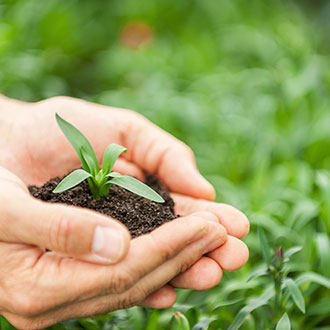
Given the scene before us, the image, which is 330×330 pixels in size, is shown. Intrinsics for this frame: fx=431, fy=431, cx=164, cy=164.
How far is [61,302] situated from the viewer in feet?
3.42

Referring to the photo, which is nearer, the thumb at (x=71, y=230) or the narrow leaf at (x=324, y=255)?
the thumb at (x=71, y=230)

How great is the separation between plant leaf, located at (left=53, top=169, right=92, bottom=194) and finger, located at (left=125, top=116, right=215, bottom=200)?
1.27 ft

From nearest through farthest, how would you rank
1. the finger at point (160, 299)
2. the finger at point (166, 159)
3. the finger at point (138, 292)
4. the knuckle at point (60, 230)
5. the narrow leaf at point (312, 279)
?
the knuckle at point (60, 230) < the finger at point (138, 292) < the finger at point (160, 299) < the narrow leaf at point (312, 279) < the finger at point (166, 159)

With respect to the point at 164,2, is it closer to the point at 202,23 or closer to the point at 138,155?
the point at 202,23

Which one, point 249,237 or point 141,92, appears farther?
point 141,92

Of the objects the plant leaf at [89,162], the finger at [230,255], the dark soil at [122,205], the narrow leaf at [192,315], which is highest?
the plant leaf at [89,162]

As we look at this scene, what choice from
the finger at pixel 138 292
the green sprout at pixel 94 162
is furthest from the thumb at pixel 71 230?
the green sprout at pixel 94 162

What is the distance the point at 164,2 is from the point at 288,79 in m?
2.13

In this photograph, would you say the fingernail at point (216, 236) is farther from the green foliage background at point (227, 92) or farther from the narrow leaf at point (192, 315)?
the narrow leaf at point (192, 315)

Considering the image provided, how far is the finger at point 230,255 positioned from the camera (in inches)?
46.5

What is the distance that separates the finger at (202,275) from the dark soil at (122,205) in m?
0.15

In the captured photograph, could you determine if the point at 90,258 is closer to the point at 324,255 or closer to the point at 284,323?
the point at 284,323

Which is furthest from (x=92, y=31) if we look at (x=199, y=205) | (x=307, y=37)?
(x=199, y=205)

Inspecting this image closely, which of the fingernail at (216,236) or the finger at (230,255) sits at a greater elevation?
the fingernail at (216,236)
